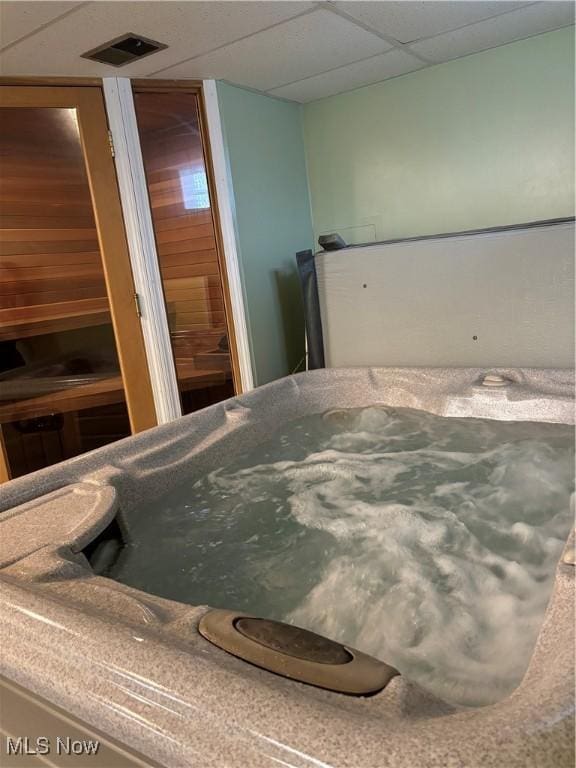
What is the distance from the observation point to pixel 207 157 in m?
2.82

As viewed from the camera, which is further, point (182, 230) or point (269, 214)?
point (269, 214)

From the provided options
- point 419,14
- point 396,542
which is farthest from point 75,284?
point 396,542

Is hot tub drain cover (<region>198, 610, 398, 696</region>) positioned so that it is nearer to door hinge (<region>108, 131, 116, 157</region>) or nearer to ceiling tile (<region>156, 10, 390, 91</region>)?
ceiling tile (<region>156, 10, 390, 91</region>)

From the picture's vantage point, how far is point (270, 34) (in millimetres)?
2133

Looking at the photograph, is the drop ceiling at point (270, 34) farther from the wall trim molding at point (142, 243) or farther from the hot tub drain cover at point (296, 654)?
the hot tub drain cover at point (296, 654)

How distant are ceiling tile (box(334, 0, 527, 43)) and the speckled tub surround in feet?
6.01

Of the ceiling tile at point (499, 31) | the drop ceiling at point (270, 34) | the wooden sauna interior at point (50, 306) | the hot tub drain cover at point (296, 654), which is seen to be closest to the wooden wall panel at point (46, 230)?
the wooden sauna interior at point (50, 306)

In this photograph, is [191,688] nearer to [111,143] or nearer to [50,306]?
[50,306]

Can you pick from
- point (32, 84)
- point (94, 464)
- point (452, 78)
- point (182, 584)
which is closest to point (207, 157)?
point (32, 84)

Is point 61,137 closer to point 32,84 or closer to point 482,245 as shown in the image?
point 32,84

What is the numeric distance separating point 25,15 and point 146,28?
391 mm

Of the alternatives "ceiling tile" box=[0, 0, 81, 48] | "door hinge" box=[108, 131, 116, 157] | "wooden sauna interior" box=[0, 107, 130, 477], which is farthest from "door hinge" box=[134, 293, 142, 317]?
"ceiling tile" box=[0, 0, 81, 48]

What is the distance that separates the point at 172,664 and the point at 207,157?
2.48 meters

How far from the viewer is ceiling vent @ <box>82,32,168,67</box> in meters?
2.04
